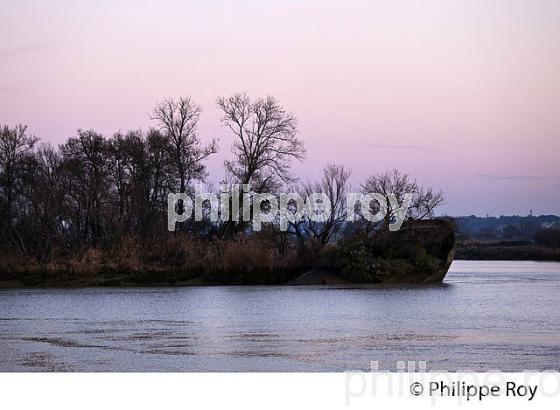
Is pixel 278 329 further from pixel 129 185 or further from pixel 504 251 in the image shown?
pixel 504 251

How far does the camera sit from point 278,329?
19750 mm

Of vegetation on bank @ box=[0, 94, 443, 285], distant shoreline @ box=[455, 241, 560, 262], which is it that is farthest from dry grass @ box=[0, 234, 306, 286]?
distant shoreline @ box=[455, 241, 560, 262]

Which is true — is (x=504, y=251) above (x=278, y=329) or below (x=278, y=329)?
above

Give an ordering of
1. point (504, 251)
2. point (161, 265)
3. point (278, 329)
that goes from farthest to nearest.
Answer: point (504, 251)
point (161, 265)
point (278, 329)

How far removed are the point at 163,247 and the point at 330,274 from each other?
5.42 meters

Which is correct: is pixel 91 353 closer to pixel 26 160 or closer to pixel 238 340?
pixel 238 340

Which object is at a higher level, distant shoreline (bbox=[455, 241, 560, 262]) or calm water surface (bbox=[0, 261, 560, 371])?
distant shoreline (bbox=[455, 241, 560, 262])

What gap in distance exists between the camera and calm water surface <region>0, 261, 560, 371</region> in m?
15.6

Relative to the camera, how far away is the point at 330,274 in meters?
32.1

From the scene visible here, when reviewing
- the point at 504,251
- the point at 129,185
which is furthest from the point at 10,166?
the point at 504,251

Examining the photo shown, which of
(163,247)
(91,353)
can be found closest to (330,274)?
(163,247)

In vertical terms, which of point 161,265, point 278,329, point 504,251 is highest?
point 504,251

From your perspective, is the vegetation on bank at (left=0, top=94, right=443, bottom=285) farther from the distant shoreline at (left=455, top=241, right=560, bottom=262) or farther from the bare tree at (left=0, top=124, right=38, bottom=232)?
the distant shoreline at (left=455, top=241, right=560, bottom=262)

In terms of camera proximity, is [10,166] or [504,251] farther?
[504,251]
